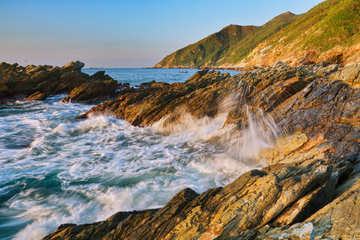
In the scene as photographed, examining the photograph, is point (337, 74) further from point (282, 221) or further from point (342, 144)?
point (282, 221)

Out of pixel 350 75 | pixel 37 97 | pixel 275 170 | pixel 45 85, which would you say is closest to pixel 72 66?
pixel 45 85

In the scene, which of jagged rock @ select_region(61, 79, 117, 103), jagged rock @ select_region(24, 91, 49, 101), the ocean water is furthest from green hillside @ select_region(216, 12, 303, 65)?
the ocean water

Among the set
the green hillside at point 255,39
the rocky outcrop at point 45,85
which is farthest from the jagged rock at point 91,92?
the green hillside at point 255,39

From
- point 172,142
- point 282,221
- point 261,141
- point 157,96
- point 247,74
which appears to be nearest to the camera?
point 282,221

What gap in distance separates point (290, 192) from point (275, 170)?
7.92ft

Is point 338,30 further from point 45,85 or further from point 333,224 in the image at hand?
point 45,85

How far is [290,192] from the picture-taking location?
373 centimetres

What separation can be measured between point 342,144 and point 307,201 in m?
4.35

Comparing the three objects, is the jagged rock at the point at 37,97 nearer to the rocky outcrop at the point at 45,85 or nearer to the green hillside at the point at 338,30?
the rocky outcrop at the point at 45,85

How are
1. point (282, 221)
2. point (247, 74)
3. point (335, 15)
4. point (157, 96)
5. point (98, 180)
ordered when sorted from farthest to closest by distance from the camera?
point (335, 15), point (157, 96), point (247, 74), point (98, 180), point (282, 221)

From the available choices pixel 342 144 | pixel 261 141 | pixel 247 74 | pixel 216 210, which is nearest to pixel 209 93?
pixel 247 74

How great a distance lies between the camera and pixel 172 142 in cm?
1229

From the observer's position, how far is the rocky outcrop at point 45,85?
89.8 ft

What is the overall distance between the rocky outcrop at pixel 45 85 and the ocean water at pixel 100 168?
42.2 ft
